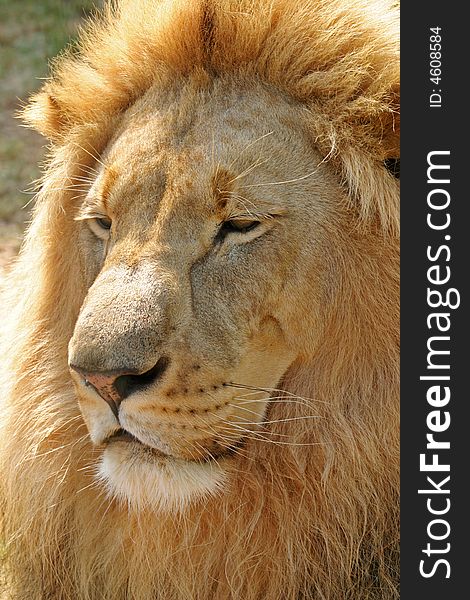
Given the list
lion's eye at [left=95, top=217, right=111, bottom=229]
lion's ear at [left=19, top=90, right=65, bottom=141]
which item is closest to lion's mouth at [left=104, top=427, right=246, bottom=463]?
lion's eye at [left=95, top=217, right=111, bottom=229]

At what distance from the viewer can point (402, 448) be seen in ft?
10.6

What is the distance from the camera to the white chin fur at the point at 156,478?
3012 millimetres


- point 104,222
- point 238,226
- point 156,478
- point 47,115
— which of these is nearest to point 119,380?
point 156,478

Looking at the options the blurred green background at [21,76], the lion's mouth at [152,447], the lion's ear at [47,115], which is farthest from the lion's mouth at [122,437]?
the blurred green background at [21,76]

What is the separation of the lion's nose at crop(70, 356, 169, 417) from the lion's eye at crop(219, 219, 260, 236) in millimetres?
446

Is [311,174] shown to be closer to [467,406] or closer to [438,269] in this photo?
[438,269]

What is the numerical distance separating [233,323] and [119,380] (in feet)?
1.26

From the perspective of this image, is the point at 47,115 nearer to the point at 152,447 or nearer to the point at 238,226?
the point at 238,226

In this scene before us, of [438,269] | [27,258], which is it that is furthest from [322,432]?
[27,258]

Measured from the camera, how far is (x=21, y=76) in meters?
8.00

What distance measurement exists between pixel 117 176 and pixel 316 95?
0.63 metres

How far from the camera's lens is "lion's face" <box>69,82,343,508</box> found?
2.95 metres

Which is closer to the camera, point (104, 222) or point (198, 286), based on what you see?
point (198, 286)

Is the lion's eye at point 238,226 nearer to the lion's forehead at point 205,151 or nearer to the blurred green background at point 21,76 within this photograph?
the lion's forehead at point 205,151
